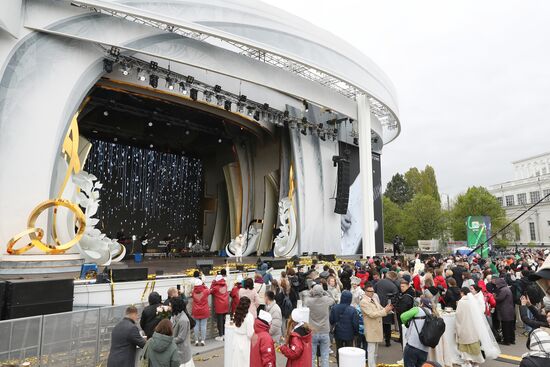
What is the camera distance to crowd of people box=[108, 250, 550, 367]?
4.01 metres

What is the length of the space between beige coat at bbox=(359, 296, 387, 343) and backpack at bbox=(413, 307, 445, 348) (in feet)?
3.16

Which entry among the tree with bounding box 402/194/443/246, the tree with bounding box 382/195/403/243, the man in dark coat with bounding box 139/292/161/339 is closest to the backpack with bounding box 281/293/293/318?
the man in dark coat with bounding box 139/292/161/339

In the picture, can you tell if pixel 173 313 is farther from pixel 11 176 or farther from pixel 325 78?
pixel 325 78

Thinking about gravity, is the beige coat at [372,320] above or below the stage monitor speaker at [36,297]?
below

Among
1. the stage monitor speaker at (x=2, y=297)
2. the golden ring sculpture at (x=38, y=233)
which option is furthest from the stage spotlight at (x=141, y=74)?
the stage monitor speaker at (x=2, y=297)

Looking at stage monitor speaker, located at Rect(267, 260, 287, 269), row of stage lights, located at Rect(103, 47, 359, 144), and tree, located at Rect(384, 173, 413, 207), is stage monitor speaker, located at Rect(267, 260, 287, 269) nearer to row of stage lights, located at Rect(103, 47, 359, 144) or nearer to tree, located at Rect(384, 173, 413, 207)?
row of stage lights, located at Rect(103, 47, 359, 144)

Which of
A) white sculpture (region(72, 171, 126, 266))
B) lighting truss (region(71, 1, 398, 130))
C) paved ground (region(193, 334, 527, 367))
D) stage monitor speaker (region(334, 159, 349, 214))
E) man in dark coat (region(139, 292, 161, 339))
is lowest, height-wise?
paved ground (region(193, 334, 527, 367))

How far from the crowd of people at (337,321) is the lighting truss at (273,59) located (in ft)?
36.1

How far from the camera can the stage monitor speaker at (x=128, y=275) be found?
901 cm

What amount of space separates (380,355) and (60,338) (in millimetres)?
5002

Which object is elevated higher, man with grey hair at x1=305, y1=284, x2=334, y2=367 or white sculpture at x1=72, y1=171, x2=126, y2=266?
white sculpture at x1=72, y1=171, x2=126, y2=266

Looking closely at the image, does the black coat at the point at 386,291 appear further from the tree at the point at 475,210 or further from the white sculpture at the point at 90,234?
the tree at the point at 475,210

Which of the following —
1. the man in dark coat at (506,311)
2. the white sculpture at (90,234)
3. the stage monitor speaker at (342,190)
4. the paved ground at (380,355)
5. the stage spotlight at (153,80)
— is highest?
the stage spotlight at (153,80)

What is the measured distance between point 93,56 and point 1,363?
12.3m
